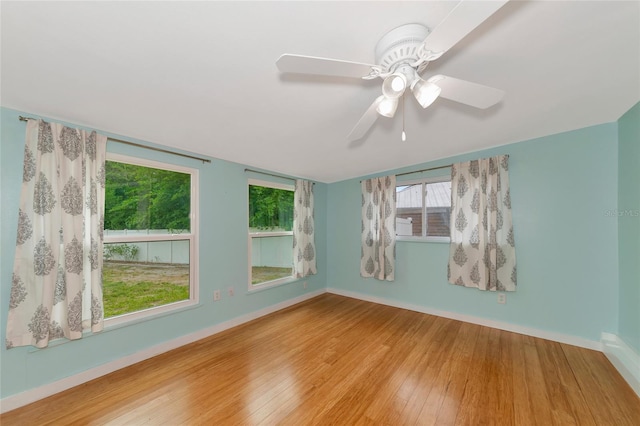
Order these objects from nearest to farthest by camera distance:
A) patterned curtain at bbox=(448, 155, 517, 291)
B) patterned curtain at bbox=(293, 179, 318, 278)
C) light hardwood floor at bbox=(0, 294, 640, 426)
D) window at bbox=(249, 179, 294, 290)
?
light hardwood floor at bbox=(0, 294, 640, 426) < patterned curtain at bbox=(448, 155, 517, 291) < window at bbox=(249, 179, 294, 290) < patterned curtain at bbox=(293, 179, 318, 278)

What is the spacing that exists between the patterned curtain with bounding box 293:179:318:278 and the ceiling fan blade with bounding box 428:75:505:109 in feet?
9.35

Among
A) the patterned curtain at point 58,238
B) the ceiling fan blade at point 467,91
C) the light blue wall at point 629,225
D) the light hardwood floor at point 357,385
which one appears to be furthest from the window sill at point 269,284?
the light blue wall at point 629,225

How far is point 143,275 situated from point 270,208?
1.83m

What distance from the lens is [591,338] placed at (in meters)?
2.31

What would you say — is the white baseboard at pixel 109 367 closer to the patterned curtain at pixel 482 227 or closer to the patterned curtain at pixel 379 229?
the patterned curtain at pixel 379 229

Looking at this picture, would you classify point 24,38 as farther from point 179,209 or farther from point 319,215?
point 319,215

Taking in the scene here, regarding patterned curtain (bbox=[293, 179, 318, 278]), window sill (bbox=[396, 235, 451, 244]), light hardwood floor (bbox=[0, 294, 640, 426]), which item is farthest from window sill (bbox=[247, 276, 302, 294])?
window sill (bbox=[396, 235, 451, 244])

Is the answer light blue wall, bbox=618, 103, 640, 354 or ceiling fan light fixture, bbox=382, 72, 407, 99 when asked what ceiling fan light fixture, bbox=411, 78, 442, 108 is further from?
light blue wall, bbox=618, 103, 640, 354

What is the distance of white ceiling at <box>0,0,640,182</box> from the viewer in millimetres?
1041

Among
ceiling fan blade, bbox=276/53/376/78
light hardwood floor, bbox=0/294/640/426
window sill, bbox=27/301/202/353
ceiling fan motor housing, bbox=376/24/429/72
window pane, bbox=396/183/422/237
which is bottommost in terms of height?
light hardwood floor, bbox=0/294/640/426

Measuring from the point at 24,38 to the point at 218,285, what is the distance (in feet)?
8.15

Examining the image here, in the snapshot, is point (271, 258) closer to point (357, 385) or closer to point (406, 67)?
point (357, 385)

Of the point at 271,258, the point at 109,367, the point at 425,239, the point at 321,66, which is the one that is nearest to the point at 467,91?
the point at 321,66

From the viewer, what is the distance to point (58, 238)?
1.79 metres
